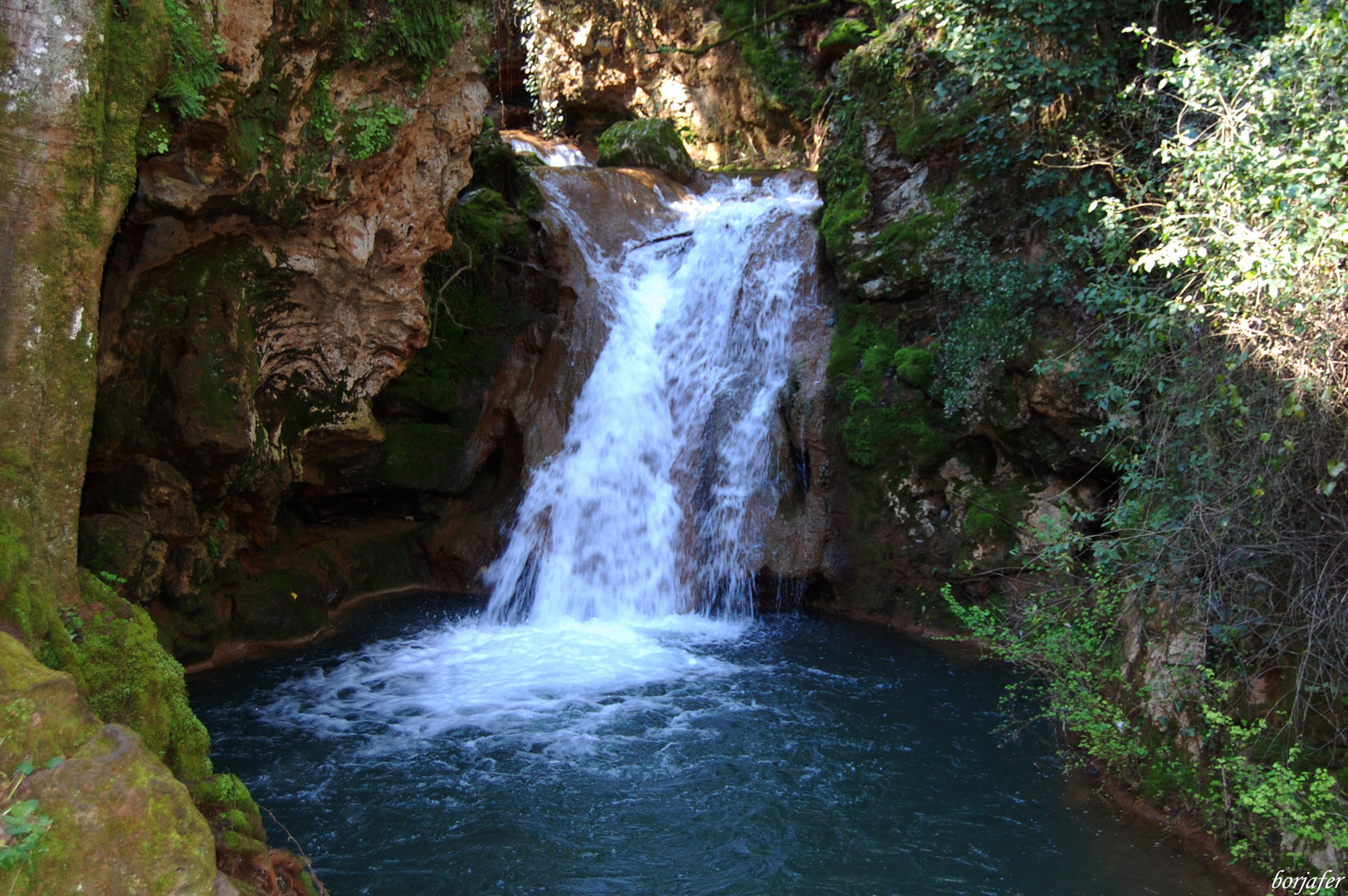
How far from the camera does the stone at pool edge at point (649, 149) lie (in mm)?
16312

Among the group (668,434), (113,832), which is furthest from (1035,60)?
(113,832)

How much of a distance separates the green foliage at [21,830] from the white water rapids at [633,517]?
4.54 metres

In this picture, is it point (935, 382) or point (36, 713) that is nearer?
point (36, 713)

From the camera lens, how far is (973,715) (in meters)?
7.35

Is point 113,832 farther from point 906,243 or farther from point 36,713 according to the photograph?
point 906,243

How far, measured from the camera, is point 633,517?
1123 cm

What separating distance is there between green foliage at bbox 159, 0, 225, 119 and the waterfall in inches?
253

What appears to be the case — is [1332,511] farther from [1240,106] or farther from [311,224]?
[311,224]

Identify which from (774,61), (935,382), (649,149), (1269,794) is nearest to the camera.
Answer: (1269,794)

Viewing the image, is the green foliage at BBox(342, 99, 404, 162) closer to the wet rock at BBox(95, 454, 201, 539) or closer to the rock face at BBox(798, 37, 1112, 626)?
the wet rock at BBox(95, 454, 201, 539)

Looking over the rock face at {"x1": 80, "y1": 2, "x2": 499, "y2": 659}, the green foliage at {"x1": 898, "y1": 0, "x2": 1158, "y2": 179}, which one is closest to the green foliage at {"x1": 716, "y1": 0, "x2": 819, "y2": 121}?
the green foliage at {"x1": 898, "y1": 0, "x2": 1158, "y2": 179}

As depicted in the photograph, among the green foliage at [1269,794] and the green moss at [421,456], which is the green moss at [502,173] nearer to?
the green moss at [421,456]

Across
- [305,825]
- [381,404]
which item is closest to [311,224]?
[381,404]

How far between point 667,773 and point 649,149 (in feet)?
41.5
